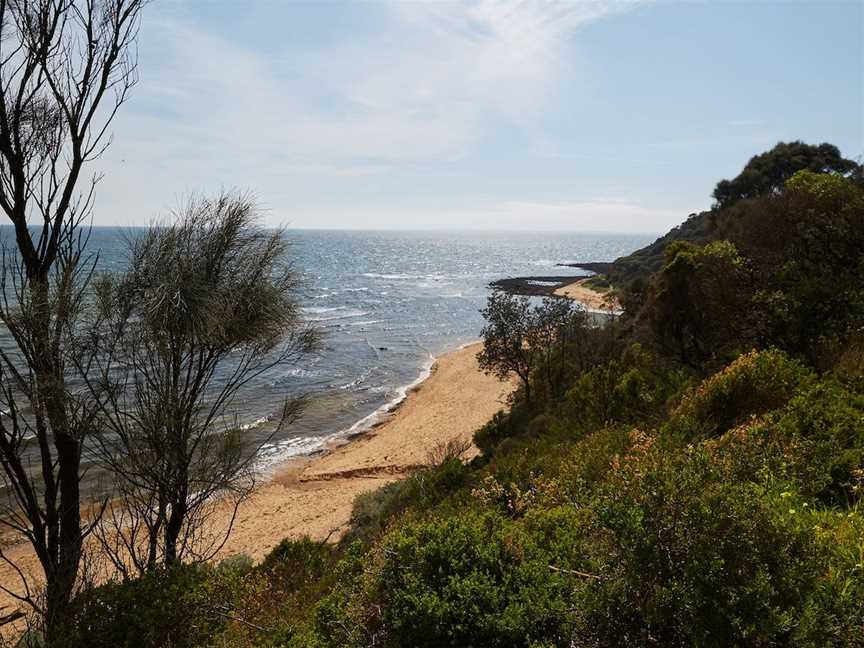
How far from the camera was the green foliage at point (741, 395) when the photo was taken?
23.2ft

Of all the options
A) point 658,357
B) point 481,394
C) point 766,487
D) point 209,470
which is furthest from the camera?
point 481,394

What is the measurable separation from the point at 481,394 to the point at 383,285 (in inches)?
2155

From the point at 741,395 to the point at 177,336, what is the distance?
8.00m

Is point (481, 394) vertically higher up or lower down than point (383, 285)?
lower down

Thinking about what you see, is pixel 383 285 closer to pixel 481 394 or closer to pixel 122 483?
pixel 481 394

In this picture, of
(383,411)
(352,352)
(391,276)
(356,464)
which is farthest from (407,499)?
(391,276)

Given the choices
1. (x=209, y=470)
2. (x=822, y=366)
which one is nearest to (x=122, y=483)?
(x=209, y=470)

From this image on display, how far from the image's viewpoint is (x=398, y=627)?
3531mm

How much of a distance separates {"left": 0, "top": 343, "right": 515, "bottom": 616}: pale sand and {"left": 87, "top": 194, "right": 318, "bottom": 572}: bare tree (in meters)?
5.93

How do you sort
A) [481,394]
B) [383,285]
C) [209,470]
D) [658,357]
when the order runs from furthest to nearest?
[383,285] < [481,394] < [658,357] < [209,470]

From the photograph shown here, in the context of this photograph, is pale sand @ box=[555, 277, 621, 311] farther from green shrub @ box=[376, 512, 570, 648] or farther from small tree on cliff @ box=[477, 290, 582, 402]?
green shrub @ box=[376, 512, 570, 648]

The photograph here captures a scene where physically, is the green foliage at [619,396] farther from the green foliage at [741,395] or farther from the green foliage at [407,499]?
the green foliage at [407,499]

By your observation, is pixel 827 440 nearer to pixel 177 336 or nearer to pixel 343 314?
pixel 177 336

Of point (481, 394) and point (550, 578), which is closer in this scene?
point (550, 578)
